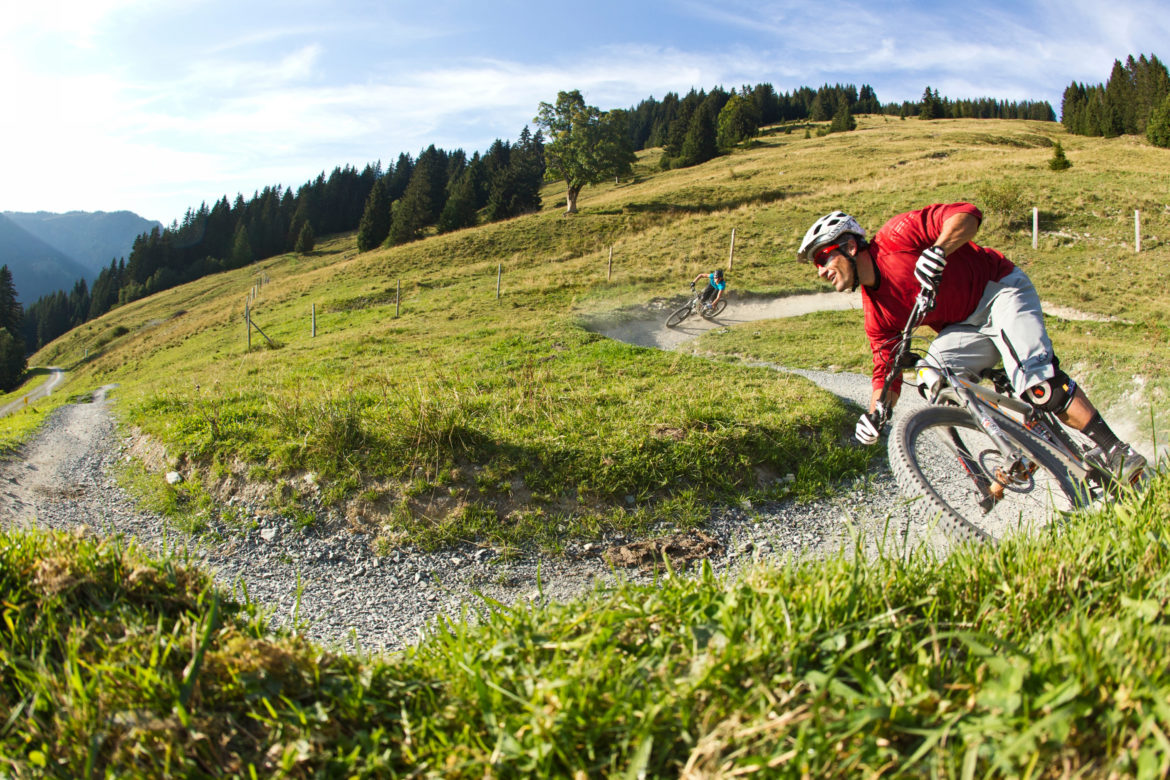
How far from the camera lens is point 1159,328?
15.1 metres

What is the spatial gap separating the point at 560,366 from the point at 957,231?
30.5 ft

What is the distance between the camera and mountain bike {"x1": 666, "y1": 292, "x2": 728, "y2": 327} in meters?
22.8

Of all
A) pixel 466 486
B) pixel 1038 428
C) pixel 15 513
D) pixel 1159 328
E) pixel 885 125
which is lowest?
pixel 15 513

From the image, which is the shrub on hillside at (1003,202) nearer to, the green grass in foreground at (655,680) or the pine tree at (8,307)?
the green grass in foreground at (655,680)

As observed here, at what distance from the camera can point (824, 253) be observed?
16.5ft

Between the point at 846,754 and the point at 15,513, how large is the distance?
8.92m

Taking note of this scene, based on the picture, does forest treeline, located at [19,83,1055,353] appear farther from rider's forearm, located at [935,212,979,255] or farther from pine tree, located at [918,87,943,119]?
rider's forearm, located at [935,212,979,255]

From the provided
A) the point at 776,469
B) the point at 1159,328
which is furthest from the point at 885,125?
the point at 776,469

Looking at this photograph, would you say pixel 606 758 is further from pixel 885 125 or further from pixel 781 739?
pixel 885 125

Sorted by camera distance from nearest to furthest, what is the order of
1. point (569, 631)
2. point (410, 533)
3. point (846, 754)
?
1. point (846, 754)
2. point (569, 631)
3. point (410, 533)

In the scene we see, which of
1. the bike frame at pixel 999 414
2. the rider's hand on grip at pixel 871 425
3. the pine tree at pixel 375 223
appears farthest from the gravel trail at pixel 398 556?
the pine tree at pixel 375 223

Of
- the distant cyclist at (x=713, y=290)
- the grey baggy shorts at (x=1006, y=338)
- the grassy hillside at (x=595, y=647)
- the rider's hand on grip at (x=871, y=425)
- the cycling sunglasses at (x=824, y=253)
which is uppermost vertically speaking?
the distant cyclist at (x=713, y=290)

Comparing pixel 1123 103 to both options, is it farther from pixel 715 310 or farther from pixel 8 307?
pixel 8 307

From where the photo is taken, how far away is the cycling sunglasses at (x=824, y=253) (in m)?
4.99
